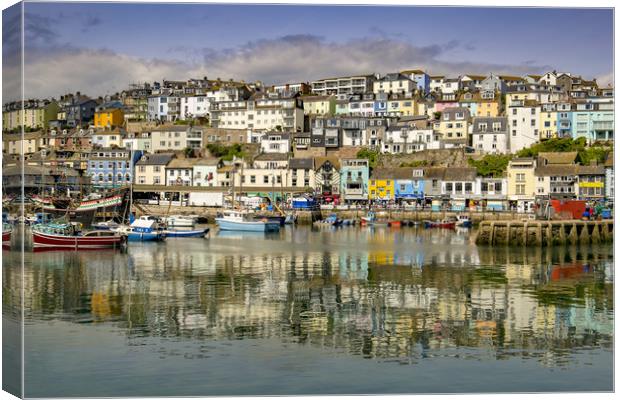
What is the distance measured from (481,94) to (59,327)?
4085 centimetres

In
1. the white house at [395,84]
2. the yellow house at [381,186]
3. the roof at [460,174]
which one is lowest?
the yellow house at [381,186]

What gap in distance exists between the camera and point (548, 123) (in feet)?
136

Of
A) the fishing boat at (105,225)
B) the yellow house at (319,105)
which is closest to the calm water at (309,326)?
the fishing boat at (105,225)

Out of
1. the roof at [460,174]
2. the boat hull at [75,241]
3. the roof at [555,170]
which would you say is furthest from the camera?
the roof at [460,174]

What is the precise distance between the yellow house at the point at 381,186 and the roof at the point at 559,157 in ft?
21.3

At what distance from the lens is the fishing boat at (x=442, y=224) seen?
31881mm

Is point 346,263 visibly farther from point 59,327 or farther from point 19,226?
point 19,226

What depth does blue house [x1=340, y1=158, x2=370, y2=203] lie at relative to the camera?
3994 centimetres

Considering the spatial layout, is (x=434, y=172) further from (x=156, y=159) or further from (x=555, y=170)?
(x=156, y=159)

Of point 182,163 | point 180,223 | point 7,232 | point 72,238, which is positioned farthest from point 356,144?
point 7,232

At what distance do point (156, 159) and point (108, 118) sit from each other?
11.0m

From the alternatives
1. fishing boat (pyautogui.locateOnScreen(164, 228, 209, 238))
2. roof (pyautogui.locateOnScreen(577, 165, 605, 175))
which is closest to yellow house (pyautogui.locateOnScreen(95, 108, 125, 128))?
fishing boat (pyautogui.locateOnScreen(164, 228, 209, 238))

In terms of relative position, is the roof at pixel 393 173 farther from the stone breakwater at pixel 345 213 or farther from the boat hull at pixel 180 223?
the boat hull at pixel 180 223

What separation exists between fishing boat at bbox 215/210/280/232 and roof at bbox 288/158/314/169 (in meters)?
10.2
